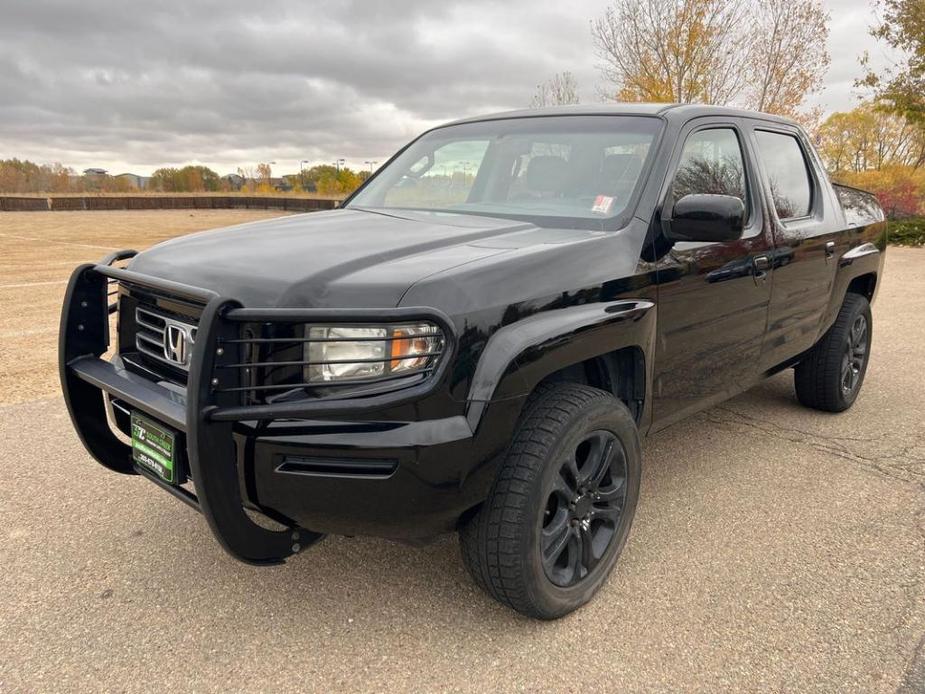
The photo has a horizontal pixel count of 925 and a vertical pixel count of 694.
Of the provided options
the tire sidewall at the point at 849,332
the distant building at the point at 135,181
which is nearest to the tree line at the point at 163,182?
the distant building at the point at 135,181

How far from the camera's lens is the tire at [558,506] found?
7.66ft

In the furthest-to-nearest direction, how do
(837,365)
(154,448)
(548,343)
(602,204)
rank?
(837,365) < (602,204) < (154,448) < (548,343)

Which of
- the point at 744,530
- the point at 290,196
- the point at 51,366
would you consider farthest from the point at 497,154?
the point at 290,196

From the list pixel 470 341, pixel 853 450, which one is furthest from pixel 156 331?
pixel 853 450

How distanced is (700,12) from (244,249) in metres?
20.9

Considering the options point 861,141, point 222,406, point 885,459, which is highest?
point 861,141

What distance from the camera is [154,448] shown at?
2.46m

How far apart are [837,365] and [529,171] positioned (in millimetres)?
2615

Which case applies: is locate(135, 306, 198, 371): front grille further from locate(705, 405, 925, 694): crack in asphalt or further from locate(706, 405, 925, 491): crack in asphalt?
locate(706, 405, 925, 491): crack in asphalt

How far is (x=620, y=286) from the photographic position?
2711 millimetres

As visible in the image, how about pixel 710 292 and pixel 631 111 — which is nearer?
pixel 710 292

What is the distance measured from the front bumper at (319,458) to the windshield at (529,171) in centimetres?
124

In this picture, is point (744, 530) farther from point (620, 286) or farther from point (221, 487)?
point (221, 487)

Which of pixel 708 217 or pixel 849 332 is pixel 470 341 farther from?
pixel 849 332
